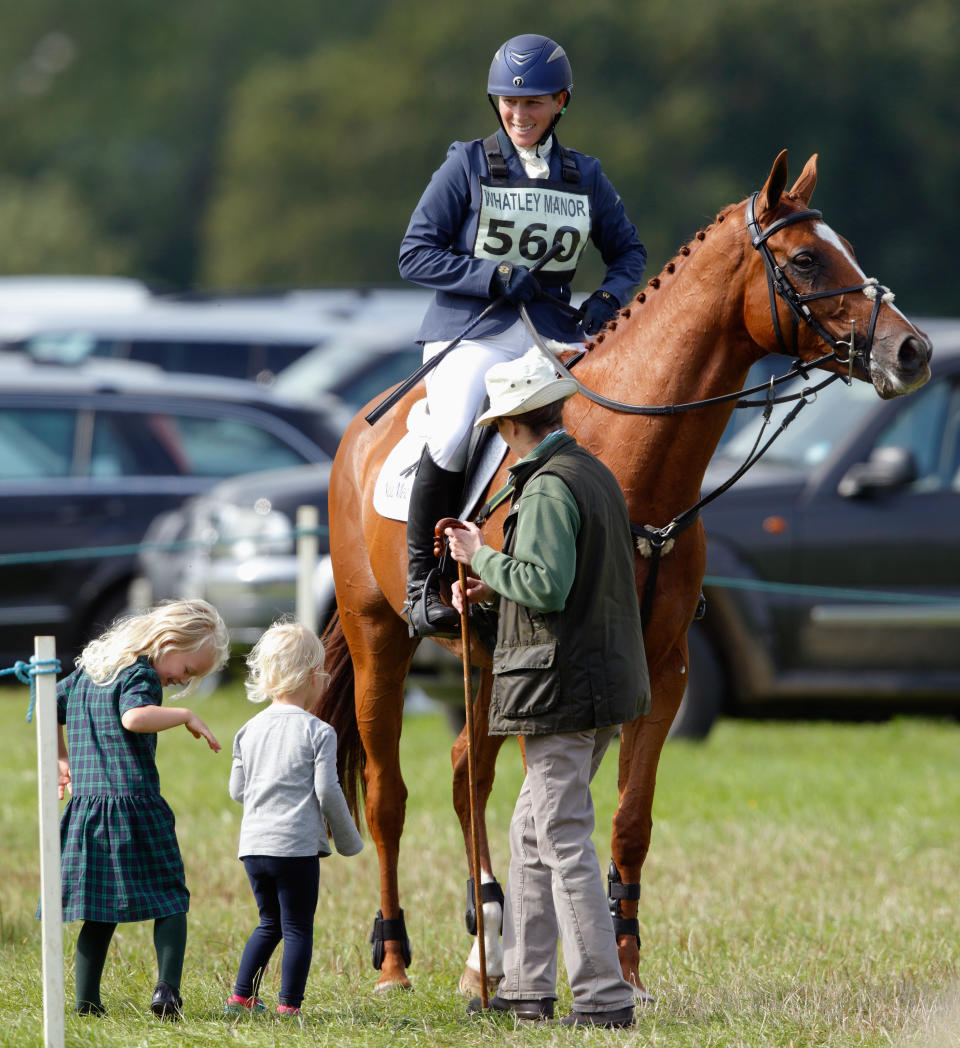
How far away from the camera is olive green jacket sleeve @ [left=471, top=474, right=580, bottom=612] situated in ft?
15.5

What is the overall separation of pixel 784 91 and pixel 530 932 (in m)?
40.4

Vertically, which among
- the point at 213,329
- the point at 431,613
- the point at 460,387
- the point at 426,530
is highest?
the point at 213,329

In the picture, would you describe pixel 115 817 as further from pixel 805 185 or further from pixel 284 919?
pixel 805 185

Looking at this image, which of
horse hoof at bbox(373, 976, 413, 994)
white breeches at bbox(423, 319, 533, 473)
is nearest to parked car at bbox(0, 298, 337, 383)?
white breeches at bbox(423, 319, 533, 473)

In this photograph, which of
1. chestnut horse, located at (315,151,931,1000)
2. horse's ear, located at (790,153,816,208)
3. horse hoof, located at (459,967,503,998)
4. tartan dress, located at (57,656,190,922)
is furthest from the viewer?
horse hoof, located at (459,967,503,998)

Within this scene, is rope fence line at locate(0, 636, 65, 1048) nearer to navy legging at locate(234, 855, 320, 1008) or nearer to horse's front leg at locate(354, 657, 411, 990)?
navy legging at locate(234, 855, 320, 1008)

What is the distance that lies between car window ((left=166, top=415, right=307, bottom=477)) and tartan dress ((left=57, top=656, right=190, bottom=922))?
9.25 m

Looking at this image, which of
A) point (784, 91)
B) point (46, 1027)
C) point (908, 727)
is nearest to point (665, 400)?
point (46, 1027)

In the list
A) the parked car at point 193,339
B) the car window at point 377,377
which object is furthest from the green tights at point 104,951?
the parked car at point 193,339

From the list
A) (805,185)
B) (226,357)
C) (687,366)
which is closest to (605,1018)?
(687,366)

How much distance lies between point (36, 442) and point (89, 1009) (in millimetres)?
9110

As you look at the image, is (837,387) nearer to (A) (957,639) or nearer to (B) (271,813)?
(A) (957,639)

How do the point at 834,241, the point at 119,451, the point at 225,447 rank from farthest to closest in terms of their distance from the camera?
the point at 225,447, the point at 119,451, the point at 834,241

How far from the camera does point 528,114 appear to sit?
5.80 m
